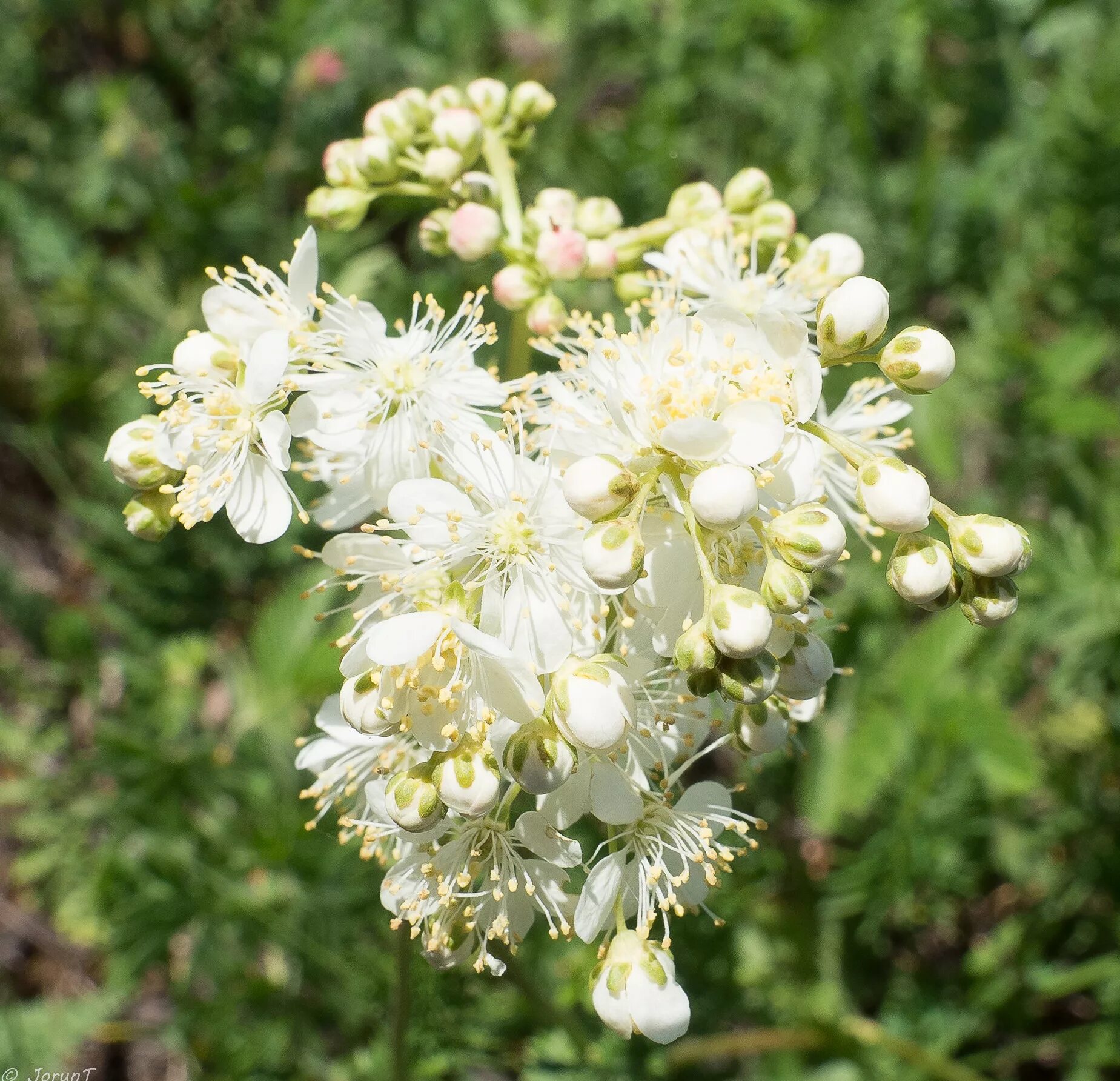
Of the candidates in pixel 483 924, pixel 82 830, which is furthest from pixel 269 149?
pixel 483 924

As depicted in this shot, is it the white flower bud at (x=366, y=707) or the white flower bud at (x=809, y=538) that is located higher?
the white flower bud at (x=809, y=538)

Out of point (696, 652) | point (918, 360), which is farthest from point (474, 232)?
point (696, 652)

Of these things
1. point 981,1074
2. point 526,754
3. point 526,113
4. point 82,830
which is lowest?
point 82,830

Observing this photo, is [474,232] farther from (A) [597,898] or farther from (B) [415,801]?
(A) [597,898]

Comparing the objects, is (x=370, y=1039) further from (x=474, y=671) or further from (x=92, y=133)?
(x=92, y=133)

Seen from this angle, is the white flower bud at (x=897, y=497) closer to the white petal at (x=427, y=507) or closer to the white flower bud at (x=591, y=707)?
the white flower bud at (x=591, y=707)

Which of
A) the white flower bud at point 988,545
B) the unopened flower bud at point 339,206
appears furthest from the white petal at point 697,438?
the unopened flower bud at point 339,206
